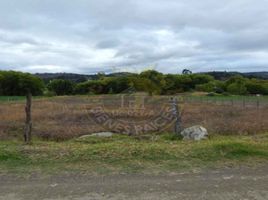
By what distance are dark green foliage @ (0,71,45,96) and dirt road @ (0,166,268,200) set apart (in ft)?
246

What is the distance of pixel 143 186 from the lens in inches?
181

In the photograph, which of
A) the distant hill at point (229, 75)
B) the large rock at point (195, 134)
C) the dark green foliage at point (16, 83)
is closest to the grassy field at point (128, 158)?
the large rock at point (195, 134)

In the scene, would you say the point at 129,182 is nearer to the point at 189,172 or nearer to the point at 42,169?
the point at 189,172

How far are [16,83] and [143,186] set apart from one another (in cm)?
7959

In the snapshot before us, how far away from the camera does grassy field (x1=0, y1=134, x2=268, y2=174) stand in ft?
18.4

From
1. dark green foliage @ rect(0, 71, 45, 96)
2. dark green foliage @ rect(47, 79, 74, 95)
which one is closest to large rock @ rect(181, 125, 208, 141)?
dark green foliage @ rect(47, 79, 74, 95)

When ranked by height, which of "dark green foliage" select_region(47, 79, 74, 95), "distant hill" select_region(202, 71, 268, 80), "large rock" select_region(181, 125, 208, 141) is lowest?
"large rock" select_region(181, 125, 208, 141)

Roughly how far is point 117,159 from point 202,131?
4143 millimetres

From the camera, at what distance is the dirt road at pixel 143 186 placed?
13.7 feet

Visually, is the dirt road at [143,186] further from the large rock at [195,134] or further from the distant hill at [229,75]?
the distant hill at [229,75]

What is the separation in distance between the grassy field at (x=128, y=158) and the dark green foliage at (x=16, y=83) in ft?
240

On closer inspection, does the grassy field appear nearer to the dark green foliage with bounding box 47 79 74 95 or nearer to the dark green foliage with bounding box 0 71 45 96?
the dark green foliage with bounding box 47 79 74 95

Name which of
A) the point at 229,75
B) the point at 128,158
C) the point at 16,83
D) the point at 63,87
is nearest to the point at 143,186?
the point at 128,158

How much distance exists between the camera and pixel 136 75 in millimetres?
25156
